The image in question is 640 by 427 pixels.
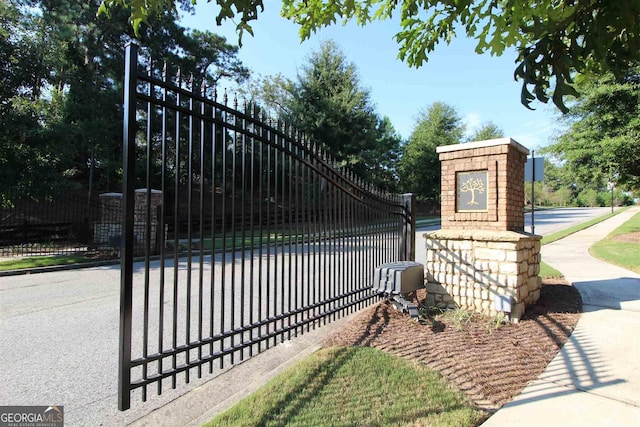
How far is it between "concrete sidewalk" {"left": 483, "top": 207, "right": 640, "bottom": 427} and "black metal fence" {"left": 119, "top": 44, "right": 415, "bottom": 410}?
217cm

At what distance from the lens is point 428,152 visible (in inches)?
1314

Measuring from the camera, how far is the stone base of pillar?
4727 millimetres

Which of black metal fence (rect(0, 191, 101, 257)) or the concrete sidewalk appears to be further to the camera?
black metal fence (rect(0, 191, 101, 257))

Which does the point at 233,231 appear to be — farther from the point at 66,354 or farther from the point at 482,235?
the point at 482,235

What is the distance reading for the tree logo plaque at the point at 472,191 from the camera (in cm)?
522

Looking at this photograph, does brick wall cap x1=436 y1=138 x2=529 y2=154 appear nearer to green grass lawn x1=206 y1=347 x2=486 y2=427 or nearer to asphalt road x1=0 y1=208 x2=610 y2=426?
green grass lawn x1=206 y1=347 x2=486 y2=427

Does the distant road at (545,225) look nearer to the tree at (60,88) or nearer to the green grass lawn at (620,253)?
the green grass lawn at (620,253)

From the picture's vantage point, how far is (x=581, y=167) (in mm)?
14125

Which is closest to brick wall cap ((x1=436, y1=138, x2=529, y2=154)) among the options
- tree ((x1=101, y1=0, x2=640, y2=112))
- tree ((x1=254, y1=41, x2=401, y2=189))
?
tree ((x1=101, y1=0, x2=640, y2=112))

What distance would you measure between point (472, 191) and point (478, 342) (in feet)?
7.63

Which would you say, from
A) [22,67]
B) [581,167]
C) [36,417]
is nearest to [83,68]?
[22,67]

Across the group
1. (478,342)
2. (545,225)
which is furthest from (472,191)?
(545,225)

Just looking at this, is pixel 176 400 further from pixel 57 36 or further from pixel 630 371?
pixel 57 36

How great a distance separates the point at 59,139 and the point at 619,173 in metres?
22.0
